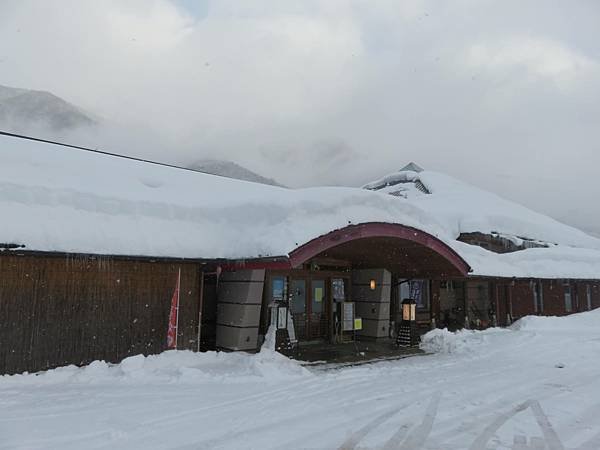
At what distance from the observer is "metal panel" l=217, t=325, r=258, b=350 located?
1259 cm

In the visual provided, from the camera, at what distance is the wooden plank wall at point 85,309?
9695mm

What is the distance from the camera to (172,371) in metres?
10.1

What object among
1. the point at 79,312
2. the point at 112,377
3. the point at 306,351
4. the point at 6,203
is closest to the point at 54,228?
the point at 6,203

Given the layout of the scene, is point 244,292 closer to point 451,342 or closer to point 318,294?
point 318,294

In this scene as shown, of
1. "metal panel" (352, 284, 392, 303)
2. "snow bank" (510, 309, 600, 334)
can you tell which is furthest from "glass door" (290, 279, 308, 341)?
"snow bank" (510, 309, 600, 334)

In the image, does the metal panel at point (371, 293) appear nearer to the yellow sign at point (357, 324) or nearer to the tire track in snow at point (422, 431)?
the yellow sign at point (357, 324)

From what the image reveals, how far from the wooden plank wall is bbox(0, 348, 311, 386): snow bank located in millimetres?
437

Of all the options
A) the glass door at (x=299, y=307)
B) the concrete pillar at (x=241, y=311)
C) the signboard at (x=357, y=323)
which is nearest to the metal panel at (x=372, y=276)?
the signboard at (x=357, y=323)

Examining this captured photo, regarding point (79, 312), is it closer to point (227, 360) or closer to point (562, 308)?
point (227, 360)

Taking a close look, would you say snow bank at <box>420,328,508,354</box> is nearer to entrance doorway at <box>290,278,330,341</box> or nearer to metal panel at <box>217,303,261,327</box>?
entrance doorway at <box>290,278,330,341</box>

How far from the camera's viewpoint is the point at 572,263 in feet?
87.4

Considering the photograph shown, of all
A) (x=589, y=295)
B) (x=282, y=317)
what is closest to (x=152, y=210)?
(x=282, y=317)

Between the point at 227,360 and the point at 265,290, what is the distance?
133 inches

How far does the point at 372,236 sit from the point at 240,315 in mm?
4259
